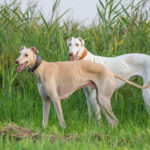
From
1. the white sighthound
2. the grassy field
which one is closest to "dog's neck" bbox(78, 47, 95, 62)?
the white sighthound

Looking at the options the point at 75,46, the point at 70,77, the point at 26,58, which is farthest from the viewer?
the point at 75,46

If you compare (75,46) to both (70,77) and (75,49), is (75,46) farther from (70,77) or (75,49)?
(70,77)

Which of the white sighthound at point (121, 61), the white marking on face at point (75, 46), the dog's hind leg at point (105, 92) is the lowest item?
the dog's hind leg at point (105, 92)

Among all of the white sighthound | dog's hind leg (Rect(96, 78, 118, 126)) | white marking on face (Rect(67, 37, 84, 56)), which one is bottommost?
dog's hind leg (Rect(96, 78, 118, 126))

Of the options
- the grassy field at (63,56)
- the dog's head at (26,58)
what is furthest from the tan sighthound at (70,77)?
the grassy field at (63,56)

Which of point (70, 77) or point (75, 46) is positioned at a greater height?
point (75, 46)

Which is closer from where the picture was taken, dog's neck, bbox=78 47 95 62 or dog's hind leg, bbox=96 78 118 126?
dog's hind leg, bbox=96 78 118 126

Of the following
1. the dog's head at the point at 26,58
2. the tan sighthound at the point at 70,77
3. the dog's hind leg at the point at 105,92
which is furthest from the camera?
the dog's hind leg at the point at 105,92

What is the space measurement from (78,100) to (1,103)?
1.55 m

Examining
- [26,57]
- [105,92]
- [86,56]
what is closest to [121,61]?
[86,56]

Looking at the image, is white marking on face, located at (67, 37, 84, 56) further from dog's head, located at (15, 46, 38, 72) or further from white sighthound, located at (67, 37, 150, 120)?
dog's head, located at (15, 46, 38, 72)

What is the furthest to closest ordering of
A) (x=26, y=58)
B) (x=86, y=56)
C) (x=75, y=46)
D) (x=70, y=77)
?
(x=75, y=46) < (x=86, y=56) < (x=70, y=77) < (x=26, y=58)

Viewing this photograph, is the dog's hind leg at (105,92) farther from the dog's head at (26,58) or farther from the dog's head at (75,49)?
the dog's head at (26,58)

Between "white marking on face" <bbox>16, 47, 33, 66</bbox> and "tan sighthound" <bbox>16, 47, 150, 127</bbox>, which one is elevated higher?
"white marking on face" <bbox>16, 47, 33, 66</bbox>
